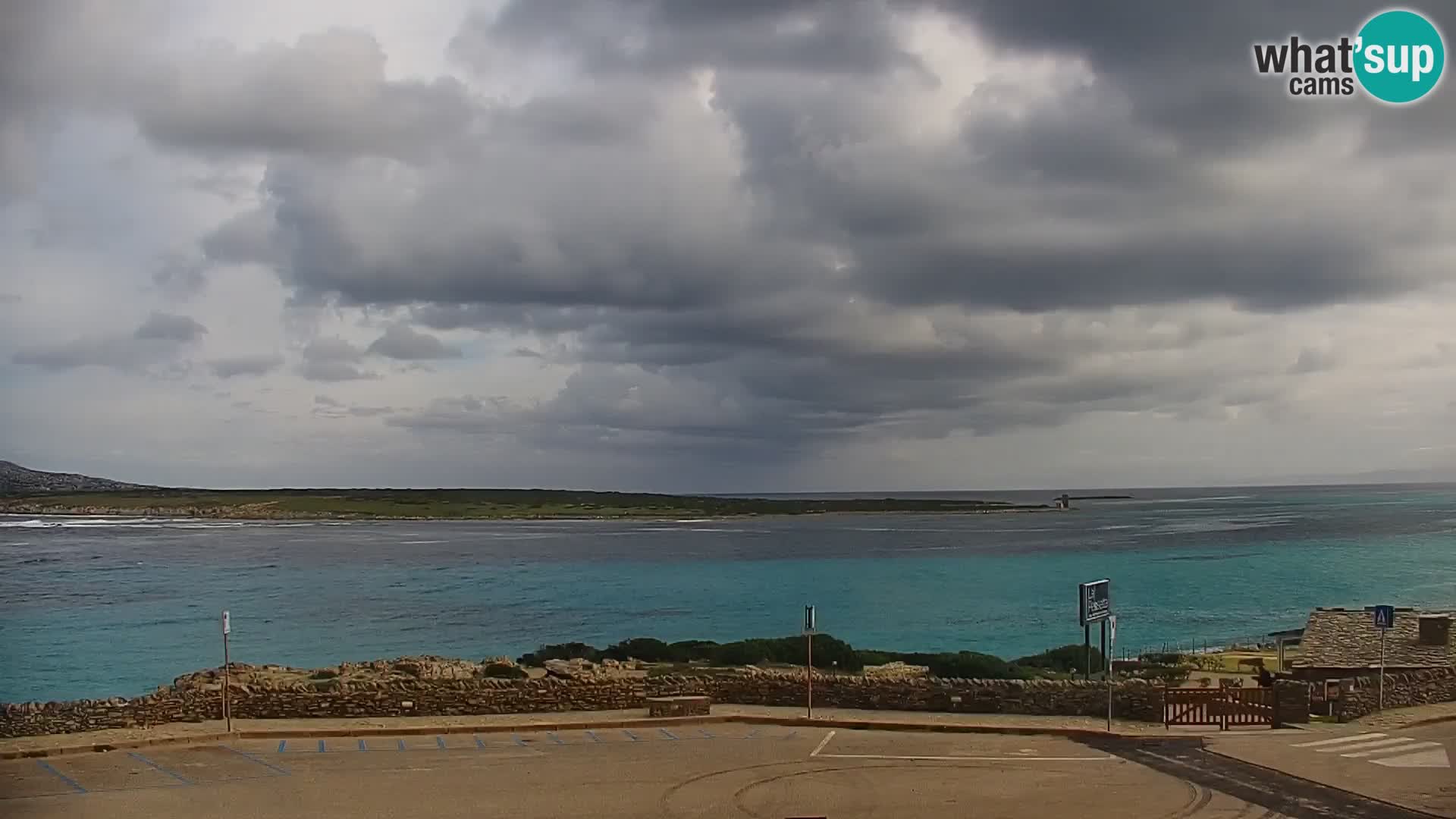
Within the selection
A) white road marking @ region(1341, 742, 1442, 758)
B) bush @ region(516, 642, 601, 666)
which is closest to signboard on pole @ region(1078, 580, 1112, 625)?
white road marking @ region(1341, 742, 1442, 758)

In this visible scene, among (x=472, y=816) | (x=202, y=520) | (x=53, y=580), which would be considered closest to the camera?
(x=472, y=816)

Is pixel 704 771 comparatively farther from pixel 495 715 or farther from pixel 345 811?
pixel 495 715

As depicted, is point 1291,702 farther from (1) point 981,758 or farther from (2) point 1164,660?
(2) point 1164,660

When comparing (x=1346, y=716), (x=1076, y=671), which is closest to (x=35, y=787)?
(x=1346, y=716)

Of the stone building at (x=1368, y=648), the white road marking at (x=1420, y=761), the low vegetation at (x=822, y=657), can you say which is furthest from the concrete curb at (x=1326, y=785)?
the low vegetation at (x=822, y=657)

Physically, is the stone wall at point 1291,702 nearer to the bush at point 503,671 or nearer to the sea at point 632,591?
the bush at point 503,671

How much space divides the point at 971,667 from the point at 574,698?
16293mm

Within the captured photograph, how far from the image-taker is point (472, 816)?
14352 millimetres

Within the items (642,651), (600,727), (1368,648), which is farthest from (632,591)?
(600,727)

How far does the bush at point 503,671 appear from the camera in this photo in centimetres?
2989

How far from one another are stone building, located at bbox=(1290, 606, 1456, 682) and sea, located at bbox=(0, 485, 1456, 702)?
1943 cm

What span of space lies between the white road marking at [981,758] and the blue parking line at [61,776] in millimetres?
9996

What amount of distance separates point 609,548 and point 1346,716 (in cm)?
10997

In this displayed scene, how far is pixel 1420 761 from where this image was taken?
17.7 metres
